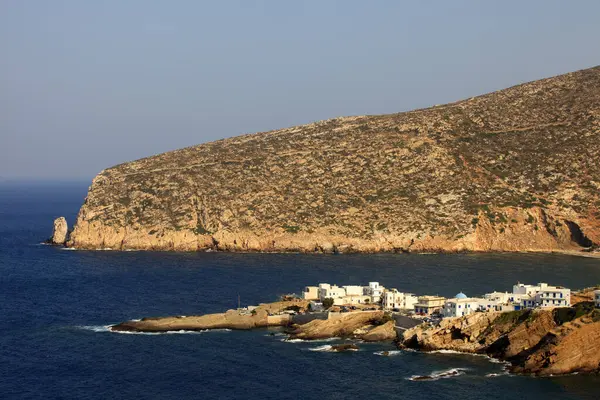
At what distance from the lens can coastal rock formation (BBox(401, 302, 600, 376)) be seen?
86750mm

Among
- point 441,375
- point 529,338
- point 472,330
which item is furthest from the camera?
point 472,330

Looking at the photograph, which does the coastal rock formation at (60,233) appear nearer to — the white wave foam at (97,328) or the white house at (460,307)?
the white wave foam at (97,328)

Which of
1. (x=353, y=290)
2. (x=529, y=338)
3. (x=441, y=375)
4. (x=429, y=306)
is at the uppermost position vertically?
(x=353, y=290)

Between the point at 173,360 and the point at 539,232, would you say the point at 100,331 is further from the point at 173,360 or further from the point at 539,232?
the point at 539,232

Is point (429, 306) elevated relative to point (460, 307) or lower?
lower

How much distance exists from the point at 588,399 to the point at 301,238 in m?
103

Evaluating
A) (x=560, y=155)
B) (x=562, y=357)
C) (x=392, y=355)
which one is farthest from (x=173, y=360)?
(x=560, y=155)

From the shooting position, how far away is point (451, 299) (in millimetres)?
101625

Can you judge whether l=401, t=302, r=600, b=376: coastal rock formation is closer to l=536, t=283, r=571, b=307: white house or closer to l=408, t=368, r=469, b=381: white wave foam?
l=536, t=283, r=571, b=307: white house

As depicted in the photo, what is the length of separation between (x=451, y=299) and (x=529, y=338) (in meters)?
11.9

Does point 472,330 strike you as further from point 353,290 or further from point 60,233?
point 60,233

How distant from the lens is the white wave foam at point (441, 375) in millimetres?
85375

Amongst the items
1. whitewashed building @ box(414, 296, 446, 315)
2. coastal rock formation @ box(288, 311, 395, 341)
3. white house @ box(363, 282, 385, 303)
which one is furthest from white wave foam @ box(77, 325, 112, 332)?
whitewashed building @ box(414, 296, 446, 315)

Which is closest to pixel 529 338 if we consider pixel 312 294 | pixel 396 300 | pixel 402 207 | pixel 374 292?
pixel 396 300
